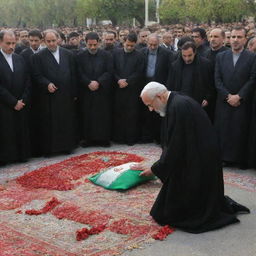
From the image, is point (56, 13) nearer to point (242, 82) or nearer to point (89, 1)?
point (89, 1)

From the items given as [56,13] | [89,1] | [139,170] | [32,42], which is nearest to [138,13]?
[89,1]

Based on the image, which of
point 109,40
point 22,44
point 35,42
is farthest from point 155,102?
point 22,44

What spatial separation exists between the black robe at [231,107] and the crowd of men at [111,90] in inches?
0.6

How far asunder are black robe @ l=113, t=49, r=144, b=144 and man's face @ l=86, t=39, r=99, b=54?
475 millimetres

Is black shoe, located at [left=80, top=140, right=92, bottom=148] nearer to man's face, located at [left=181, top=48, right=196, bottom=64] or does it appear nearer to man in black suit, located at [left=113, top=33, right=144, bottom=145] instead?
man in black suit, located at [left=113, top=33, right=144, bottom=145]

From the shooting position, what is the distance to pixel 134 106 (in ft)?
31.1

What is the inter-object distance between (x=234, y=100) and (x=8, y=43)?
3.77 metres

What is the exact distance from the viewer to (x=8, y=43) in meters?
7.93

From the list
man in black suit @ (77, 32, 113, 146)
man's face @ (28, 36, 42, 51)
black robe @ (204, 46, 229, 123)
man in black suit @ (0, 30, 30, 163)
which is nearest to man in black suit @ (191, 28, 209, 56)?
black robe @ (204, 46, 229, 123)

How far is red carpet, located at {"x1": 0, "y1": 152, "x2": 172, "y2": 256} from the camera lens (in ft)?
16.3

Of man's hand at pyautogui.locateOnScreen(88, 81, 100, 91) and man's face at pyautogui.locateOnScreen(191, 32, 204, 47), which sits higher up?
man's face at pyautogui.locateOnScreen(191, 32, 204, 47)

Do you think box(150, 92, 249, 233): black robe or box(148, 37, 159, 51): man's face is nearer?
box(150, 92, 249, 233): black robe

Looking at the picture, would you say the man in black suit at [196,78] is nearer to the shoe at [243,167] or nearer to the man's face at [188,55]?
the man's face at [188,55]

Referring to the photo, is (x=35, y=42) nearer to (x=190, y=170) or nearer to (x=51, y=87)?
(x=51, y=87)
